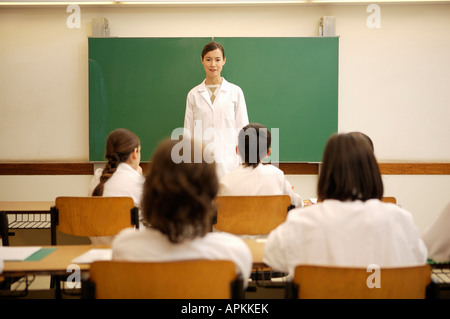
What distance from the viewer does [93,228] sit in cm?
215

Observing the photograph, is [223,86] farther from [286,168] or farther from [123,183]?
[123,183]

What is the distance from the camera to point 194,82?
4.41 meters

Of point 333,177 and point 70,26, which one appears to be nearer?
point 333,177

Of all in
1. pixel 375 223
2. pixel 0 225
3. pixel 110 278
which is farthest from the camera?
pixel 0 225

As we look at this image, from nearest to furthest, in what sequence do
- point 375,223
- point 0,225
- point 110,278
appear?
point 110,278, point 375,223, point 0,225

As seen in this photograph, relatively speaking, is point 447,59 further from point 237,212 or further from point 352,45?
point 237,212

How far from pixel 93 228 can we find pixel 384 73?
12.1 ft

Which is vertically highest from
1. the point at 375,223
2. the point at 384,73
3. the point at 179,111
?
the point at 384,73

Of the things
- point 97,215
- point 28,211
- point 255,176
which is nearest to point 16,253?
point 97,215

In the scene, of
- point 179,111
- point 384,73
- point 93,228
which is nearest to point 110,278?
point 93,228

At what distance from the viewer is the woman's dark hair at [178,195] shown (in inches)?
44.5

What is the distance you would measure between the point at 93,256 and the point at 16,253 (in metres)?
0.31

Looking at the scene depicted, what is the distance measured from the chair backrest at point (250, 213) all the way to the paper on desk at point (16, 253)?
0.93 metres
